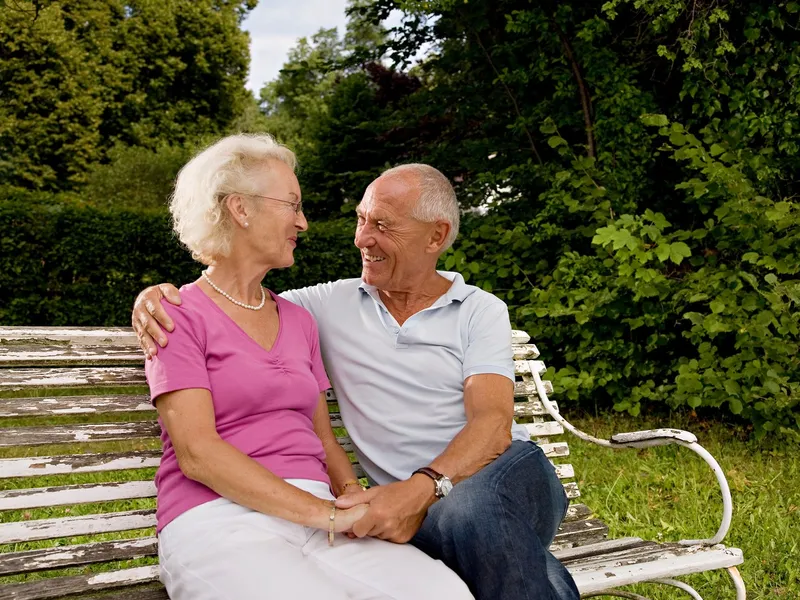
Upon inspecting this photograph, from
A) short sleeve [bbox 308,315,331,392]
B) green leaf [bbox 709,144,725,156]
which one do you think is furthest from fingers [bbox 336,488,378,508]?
green leaf [bbox 709,144,725,156]

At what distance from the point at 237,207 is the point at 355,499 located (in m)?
0.89

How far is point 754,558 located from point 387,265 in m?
2.26

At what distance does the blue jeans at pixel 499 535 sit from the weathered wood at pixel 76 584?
743 millimetres

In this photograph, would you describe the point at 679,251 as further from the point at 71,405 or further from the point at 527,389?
the point at 71,405

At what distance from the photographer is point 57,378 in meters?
2.49

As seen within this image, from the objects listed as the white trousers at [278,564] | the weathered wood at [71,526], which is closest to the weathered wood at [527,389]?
the white trousers at [278,564]

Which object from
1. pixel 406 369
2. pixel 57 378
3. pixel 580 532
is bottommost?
pixel 580 532

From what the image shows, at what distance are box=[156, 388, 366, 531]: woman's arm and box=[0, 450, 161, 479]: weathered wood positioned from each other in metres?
0.42

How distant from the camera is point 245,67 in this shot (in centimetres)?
2753

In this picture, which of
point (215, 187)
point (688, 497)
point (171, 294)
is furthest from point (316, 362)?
point (688, 497)

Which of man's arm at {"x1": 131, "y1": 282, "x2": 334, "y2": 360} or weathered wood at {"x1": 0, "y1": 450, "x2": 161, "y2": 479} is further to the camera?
weathered wood at {"x1": 0, "y1": 450, "x2": 161, "y2": 479}

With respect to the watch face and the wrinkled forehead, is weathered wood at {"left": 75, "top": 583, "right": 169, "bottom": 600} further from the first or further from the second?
the wrinkled forehead

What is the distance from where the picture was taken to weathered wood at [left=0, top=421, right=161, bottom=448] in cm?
240

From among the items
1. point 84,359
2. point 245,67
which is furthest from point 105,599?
point 245,67
